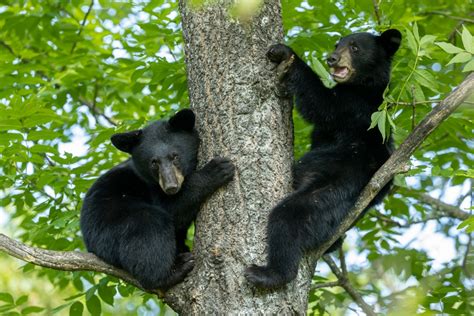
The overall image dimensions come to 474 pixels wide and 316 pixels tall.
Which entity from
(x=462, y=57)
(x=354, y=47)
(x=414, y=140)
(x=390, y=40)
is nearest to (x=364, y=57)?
(x=354, y=47)

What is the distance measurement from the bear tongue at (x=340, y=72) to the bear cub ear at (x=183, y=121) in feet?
4.75

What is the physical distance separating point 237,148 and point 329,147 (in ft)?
4.10

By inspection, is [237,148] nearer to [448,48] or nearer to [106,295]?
[448,48]

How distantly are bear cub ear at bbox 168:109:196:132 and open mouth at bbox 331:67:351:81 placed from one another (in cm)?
142

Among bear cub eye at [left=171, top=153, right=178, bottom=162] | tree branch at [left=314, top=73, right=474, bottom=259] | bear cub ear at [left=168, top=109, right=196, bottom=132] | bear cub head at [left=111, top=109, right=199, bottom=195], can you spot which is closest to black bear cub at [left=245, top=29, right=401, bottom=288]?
tree branch at [left=314, top=73, right=474, bottom=259]

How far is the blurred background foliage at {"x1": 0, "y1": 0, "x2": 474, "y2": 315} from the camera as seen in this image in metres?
5.45

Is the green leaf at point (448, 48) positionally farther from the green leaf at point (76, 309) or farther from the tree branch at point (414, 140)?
the green leaf at point (76, 309)

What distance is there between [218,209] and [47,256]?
3.80 feet

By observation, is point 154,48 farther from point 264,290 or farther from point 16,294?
point 16,294

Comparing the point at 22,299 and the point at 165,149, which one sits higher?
the point at 165,149

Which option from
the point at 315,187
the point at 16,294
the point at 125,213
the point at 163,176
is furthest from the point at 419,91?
the point at 16,294

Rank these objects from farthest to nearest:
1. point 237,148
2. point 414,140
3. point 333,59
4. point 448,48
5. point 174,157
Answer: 1. point 333,59
2. point 174,157
3. point 237,148
4. point 414,140
5. point 448,48

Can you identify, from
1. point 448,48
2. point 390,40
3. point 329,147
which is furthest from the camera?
point 390,40

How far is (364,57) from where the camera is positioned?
232 inches
